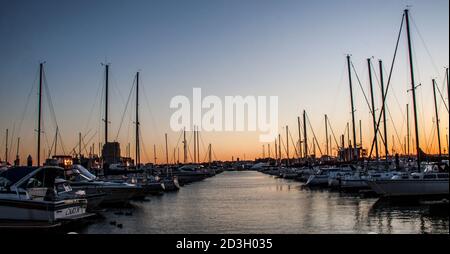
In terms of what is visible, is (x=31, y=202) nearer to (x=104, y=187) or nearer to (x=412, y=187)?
(x=104, y=187)

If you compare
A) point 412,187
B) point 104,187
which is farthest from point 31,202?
point 412,187

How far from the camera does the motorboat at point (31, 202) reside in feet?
78.1

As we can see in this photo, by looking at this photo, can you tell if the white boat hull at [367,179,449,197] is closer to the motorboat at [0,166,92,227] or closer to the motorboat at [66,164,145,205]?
the motorboat at [66,164,145,205]

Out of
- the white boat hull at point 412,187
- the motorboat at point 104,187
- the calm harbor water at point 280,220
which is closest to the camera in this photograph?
the calm harbor water at point 280,220

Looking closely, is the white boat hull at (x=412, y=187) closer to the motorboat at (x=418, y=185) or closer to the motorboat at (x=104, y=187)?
the motorboat at (x=418, y=185)

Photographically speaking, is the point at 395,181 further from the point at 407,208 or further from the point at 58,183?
the point at 58,183

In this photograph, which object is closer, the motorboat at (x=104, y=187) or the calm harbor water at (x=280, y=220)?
the calm harbor water at (x=280, y=220)

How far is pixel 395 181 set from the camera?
41.7 m

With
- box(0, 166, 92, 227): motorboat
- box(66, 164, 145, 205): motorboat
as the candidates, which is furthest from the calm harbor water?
box(66, 164, 145, 205): motorboat

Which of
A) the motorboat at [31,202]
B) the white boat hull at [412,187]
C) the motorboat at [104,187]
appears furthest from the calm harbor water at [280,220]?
the white boat hull at [412,187]

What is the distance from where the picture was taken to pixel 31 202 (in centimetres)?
2409

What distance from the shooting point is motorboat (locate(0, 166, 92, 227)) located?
2381 centimetres

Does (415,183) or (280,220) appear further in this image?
(415,183)
